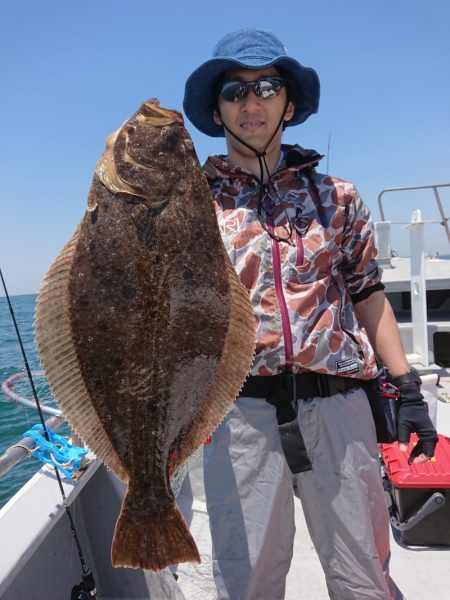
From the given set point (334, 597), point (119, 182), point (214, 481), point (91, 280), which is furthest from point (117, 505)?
point (119, 182)

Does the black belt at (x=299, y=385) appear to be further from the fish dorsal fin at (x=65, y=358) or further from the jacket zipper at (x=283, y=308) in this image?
the fish dorsal fin at (x=65, y=358)

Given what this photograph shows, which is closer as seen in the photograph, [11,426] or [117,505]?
[117,505]

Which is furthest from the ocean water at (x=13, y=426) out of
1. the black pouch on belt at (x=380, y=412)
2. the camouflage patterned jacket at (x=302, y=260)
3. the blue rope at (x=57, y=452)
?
the black pouch on belt at (x=380, y=412)

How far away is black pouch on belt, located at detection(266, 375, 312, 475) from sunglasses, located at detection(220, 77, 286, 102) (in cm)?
144

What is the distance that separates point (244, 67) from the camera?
2250 mm

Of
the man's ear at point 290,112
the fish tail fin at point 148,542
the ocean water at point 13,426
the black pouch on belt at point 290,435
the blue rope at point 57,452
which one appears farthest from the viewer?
the ocean water at point 13,426

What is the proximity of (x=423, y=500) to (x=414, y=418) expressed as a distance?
137 centimetres

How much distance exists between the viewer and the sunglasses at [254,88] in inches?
88.5

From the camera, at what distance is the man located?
85.4 inches

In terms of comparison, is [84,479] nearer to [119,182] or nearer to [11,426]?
Answer: [119,182]

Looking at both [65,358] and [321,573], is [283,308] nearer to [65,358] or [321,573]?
[65,358]

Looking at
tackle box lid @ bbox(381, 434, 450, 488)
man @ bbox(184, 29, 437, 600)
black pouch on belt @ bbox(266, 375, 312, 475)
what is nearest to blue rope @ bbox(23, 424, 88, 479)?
man @ bbox(184, 29, 437, 600)

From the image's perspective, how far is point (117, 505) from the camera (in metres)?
3.21

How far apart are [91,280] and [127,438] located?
2.04 feet
